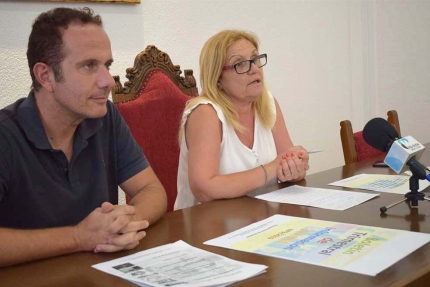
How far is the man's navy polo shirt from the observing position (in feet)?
4.85

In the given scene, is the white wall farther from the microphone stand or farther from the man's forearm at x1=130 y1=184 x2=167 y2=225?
the microphone stand

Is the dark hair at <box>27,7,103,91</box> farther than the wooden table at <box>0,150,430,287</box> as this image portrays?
Yes

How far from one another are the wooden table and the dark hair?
0.55m

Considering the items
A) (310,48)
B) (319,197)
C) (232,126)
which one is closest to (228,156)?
(232,126)

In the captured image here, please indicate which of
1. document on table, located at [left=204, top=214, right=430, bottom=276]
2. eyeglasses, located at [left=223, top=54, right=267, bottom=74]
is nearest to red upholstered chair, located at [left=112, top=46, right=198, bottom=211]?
eyeglasses, located at [left=223, top=54, right=267, bottom=74]

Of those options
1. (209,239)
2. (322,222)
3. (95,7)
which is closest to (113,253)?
(209,239)

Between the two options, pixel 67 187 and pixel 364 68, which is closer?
pixel 67 187

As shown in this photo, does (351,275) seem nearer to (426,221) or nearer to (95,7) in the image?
(426,221)

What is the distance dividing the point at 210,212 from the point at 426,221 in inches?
22.6

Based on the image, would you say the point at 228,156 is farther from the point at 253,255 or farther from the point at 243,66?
the point at 253,255

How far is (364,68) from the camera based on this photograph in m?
4.50

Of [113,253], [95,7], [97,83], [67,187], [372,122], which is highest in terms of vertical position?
[95,7]

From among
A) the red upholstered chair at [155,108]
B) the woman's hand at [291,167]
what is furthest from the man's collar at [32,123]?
the woman's hand at [291,167]

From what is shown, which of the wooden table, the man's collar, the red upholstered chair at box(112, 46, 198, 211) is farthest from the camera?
the red upholstered chair at box(112, 46, 198, 211)
